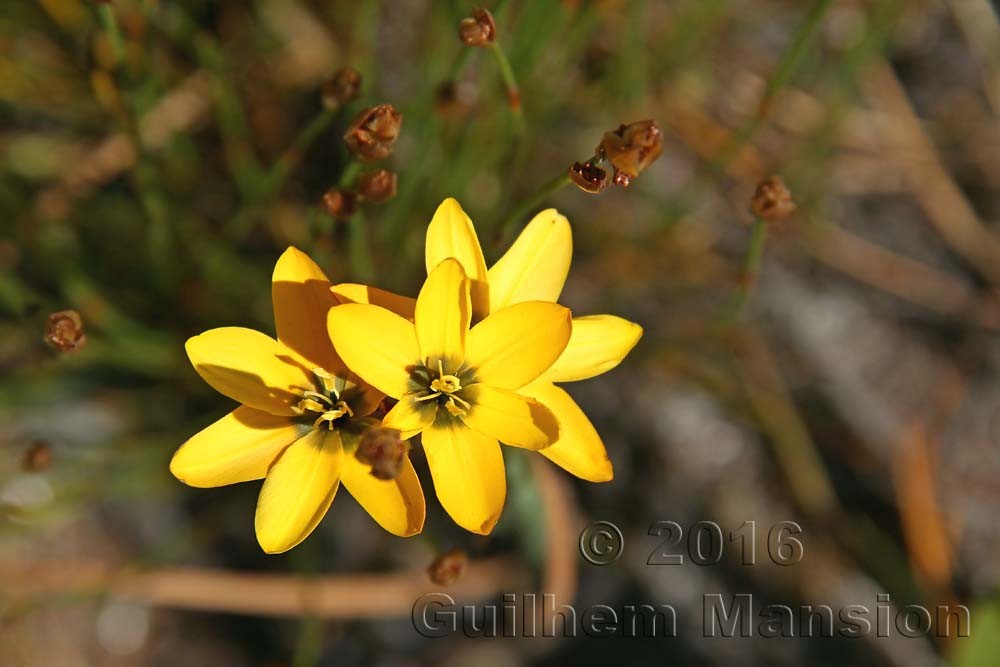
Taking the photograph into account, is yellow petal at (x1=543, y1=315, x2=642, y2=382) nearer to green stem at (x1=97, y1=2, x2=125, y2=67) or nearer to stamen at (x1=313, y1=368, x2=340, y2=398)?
stamen at (x1=313, y1=368, x2=340, y2=398)

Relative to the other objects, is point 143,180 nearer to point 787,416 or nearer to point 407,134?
point 407,134

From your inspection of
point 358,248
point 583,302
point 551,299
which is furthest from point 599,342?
point 583,302

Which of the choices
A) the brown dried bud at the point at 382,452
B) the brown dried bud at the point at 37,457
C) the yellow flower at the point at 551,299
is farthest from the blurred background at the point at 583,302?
the brown dried bud at the point at 382,452

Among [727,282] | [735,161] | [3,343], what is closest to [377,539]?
[3,343]

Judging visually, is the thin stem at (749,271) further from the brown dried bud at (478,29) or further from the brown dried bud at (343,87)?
the brown dried bud at (343,87)

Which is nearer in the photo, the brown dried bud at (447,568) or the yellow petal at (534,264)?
the yellow petal at (534,264)

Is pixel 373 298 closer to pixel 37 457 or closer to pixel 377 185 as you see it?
pixel 377 185

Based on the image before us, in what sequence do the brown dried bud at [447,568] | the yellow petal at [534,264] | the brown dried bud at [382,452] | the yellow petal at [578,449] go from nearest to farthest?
the brown dried bud at [382,452] → the yellow petal at [578,449] → the yellow petal at [534,264] → the brown dried bud at [447,568]
